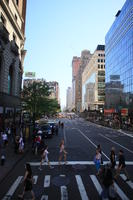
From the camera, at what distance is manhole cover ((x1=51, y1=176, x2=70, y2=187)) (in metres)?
9.24

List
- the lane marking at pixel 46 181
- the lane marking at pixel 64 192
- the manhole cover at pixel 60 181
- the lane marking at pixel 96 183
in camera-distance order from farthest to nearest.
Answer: the manhole cover at pixel 60 181
the lane marking at pixel 46 181
the lane marking at pixel 96 183
the lane marking at pixel 64 192

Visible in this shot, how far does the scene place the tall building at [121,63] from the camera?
53.1m

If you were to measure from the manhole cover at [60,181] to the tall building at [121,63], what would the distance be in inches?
1705

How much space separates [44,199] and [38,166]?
497cm

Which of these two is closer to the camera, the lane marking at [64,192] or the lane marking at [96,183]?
the lane marking at [64,192]

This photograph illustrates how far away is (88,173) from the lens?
11.0 meters

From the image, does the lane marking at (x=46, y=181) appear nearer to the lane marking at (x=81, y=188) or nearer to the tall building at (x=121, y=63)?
the lane marking at (x=81, y=188)

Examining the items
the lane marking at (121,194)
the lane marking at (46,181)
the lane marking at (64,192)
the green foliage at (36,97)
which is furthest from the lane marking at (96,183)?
the green foliage at (36,97)

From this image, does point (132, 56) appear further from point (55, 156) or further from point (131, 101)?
point (55, 156)

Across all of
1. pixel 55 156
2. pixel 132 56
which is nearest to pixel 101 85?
pixel 132 56

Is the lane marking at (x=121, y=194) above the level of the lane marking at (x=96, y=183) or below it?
above

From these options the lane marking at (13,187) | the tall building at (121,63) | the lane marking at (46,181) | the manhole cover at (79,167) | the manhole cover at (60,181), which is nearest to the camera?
the lane marking at (13,187)

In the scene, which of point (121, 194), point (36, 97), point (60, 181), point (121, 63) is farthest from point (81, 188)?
point (121, 63)

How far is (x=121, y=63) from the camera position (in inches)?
2392
